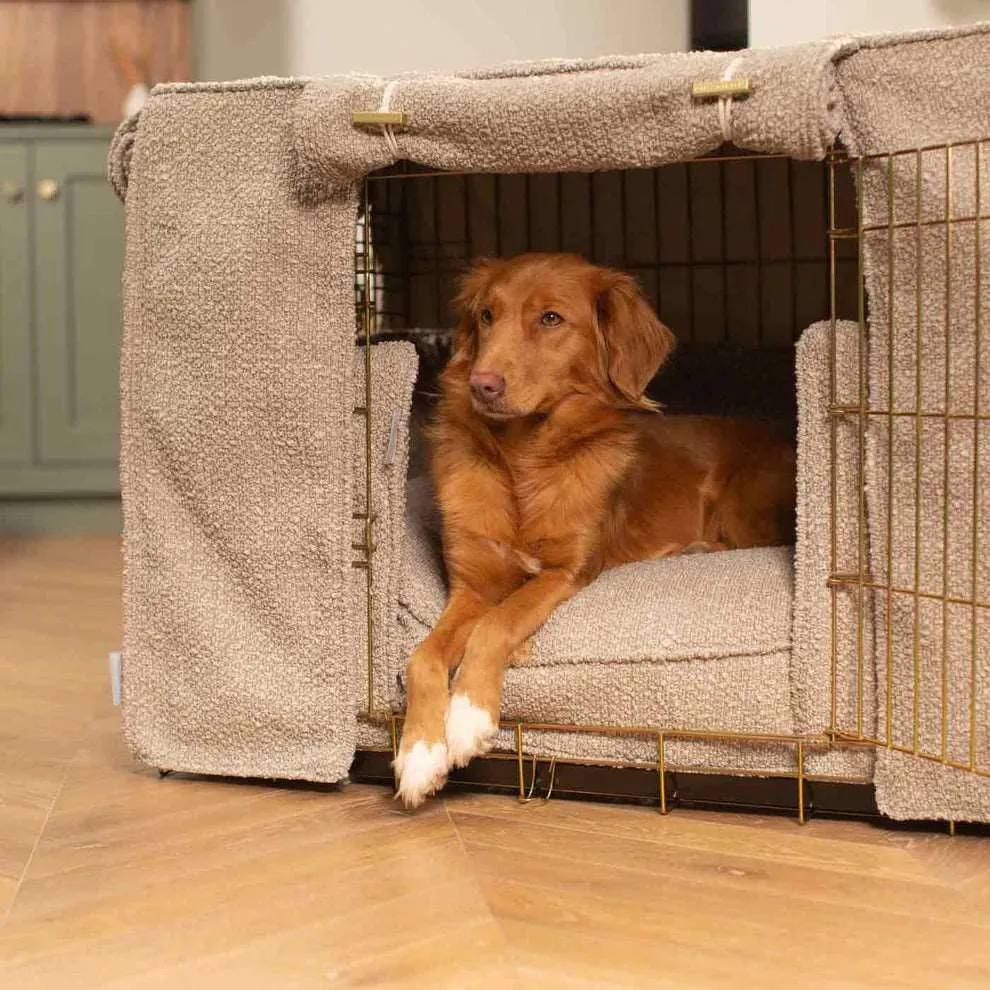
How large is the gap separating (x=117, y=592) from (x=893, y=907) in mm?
2880

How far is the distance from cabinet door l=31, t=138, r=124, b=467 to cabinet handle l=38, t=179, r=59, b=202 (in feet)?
0.05

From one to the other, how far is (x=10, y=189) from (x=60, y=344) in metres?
0.63

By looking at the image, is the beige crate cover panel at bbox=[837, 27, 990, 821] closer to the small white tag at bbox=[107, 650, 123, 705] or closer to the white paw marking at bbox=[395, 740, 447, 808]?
the white paw marking at bbox=[395, 740, 447, 808]

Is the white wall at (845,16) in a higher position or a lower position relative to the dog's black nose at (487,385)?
higher

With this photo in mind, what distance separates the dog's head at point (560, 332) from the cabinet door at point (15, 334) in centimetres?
334

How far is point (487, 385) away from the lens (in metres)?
2.18

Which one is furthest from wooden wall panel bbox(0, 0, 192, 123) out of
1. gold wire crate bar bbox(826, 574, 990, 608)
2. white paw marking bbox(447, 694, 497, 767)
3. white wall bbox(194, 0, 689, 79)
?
gold wire crate bar bbox(826, 574, 990, 608)

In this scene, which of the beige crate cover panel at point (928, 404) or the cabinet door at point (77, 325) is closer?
the beige crate cover panel at point (928, 404)

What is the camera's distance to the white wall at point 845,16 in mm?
3619

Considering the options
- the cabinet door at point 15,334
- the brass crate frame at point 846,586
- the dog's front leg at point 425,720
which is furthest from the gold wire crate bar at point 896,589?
the cabinet door at point 15,334

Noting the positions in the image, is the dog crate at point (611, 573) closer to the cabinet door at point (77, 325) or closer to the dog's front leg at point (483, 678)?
the dog's front leg at point (483, 678)

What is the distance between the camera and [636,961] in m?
1.52

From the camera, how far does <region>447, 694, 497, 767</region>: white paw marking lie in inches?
78.7

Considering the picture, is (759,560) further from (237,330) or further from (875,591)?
(237,330)
